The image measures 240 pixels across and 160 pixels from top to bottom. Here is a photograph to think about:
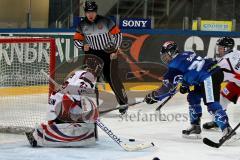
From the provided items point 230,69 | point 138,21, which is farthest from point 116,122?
point 138,21

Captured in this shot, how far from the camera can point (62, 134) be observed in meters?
4.75

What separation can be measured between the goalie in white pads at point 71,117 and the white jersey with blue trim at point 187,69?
2.18 ft

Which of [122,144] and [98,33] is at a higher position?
[98,33]

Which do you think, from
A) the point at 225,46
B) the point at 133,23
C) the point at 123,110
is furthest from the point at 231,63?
the point at 133,23

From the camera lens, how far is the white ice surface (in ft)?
14.6

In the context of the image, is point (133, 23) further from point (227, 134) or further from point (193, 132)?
point (227, 134)

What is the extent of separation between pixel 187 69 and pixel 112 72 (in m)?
1.72

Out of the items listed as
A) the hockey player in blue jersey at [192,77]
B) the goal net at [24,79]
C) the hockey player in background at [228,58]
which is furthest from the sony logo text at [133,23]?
the hockey player in blue jersey at [192,77]

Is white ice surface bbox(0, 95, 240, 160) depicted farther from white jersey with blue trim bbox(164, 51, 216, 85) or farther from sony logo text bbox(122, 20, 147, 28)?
sony logo text bbox(122, 20, 147, 28)

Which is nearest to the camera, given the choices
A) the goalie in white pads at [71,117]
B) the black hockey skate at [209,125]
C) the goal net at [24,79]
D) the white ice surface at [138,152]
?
the white ice surface at [138,152]

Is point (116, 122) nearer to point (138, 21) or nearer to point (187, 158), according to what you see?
point (187, 158)

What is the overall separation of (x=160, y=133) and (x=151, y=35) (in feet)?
13.1

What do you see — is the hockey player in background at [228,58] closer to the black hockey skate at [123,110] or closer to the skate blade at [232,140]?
the skate blade at [232,140]

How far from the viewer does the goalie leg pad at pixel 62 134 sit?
474cm
